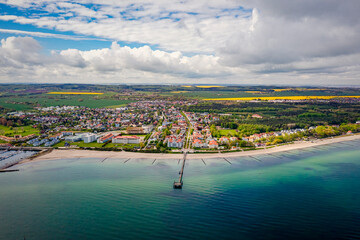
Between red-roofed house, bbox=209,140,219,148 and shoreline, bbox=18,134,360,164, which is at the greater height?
red-roofed house, bbox=209,140,219,148

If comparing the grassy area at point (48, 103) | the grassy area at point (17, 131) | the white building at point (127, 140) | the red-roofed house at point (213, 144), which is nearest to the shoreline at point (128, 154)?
the red-roofed house at point (213, 144)

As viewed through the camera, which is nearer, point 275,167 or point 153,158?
point 275,167

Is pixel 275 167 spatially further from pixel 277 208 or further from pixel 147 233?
pixel 147 233

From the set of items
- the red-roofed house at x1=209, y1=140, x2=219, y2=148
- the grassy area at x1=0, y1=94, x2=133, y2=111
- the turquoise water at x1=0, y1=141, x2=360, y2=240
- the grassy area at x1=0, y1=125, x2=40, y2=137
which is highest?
the grassy area at x1=0, y1=94, x2=133, y2=111

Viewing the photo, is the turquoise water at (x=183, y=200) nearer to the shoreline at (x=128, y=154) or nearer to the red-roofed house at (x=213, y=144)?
the shoreline at (x=128, y=154)

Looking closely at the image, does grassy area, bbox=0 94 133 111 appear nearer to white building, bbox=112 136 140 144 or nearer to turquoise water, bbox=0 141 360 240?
white building, bbox=112 136 140 144

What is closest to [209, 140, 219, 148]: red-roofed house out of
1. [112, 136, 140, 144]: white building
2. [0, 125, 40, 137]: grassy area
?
[112, 136, 140, 144]: white building

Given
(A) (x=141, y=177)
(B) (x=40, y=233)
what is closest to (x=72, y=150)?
(A) (x=141, y=177)
